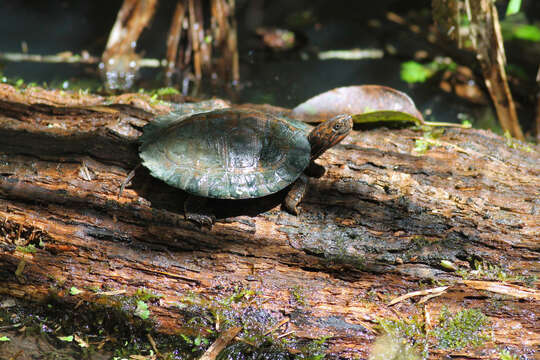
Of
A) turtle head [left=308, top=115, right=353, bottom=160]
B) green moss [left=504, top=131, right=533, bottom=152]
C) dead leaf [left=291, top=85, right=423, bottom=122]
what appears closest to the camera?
turtle head [left=308, top=115, right=353, bottom=160]

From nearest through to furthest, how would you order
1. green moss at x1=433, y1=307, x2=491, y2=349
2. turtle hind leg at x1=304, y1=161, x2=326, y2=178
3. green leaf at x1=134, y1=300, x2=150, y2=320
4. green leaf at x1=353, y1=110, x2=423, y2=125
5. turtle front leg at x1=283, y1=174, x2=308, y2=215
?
1. green moss at x1=433, y1=307, x2=491, y2=349
2. green leaf at x1=134, y1=300, x2=150, y2=320
3. turtle front leg at x1=283, y1=174, x2=308, y2=215
4. turtle hind leg at x1=304, y1=161, x2=326, y2=178
5. green leaf at x1=353, y1=110, x2=423, y2=125

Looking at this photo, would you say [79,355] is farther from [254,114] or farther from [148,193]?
[254,114]

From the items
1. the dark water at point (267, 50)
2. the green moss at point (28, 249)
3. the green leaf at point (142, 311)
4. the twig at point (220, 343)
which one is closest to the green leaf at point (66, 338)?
the green leaf at point (142, 311)

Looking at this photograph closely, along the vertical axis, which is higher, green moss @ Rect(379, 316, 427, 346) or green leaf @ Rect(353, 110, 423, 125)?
green leaf @ Rect(353, 110, 423, 125)

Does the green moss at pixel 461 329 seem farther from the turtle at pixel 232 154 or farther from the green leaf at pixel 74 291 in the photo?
the green leaf at pixel 74 291

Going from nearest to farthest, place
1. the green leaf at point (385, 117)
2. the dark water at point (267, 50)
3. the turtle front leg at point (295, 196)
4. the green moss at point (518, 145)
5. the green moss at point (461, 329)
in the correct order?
the green moss at point (461, 329), the turtle front leg at point (295, 196), the green leaf at point (385, 117), the green moss at point (518, 145), the dark water at point (267, 50)

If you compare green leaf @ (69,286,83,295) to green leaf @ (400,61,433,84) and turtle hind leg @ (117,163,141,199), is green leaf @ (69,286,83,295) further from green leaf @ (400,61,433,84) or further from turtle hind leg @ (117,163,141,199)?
green leaf @ (400,61,433,84)

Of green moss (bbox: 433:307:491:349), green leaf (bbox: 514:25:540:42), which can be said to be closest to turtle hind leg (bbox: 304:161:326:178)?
green moss (bbox: 433:307:491:349)

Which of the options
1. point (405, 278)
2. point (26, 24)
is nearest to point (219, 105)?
point (405, 278)
